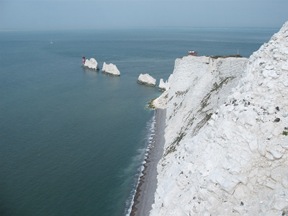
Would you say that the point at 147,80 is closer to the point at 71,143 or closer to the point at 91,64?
the point at 91,64

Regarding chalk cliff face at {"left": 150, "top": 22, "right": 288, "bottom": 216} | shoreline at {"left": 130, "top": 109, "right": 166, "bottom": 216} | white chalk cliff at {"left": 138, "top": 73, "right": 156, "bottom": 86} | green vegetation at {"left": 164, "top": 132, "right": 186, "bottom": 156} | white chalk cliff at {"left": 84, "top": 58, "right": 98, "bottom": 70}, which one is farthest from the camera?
white chalk cliff at {"left": 84, "top": 58, "right": 98, "bottom": 70}

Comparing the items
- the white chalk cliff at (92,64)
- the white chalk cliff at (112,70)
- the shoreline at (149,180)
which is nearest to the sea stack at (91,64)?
the white chalk cliff at (92,64)

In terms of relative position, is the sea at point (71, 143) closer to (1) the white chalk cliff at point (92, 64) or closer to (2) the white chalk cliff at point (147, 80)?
(2) the white chalk cliff at point (147, 80)

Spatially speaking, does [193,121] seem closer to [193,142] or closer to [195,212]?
[193,142]

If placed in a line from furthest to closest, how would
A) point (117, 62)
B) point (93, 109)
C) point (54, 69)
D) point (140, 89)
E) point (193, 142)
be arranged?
point (117, 62) → point (54, 69) → point (140, 89) → point (93, 109) → point (193, 142)

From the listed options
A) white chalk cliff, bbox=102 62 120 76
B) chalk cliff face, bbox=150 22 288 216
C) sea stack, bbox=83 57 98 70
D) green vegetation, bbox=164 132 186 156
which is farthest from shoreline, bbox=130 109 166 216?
sea stack, bbox=83 57 98 70

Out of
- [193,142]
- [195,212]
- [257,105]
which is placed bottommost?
[195,212]

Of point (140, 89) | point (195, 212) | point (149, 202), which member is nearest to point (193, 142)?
point (195, 212)

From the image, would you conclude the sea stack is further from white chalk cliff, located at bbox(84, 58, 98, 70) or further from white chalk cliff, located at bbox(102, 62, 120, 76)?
white chalk cliff, located at bbox(102, 62, 120, 76)
